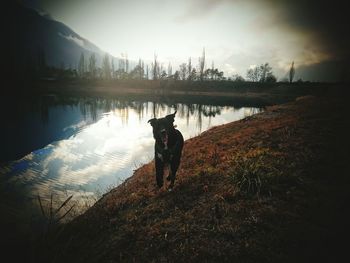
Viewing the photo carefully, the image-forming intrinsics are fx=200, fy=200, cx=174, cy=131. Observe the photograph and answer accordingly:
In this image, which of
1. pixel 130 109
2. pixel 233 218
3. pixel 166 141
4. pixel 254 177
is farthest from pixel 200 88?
pixel 233 218

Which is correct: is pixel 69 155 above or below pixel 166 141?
below

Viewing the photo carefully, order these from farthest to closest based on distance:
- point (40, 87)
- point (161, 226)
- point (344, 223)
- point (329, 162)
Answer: point (40, 87), point (329, 162), point (161, 226), point (344, 223)

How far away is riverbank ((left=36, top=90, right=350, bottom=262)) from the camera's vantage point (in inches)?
159

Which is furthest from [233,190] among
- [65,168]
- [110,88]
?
[110,88]

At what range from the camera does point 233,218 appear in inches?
199

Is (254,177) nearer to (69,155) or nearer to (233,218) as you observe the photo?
(233,218)

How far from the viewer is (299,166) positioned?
705 cm

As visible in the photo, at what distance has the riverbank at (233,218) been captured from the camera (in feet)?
13.2

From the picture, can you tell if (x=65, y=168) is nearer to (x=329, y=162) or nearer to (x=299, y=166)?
(x=299, y=166)

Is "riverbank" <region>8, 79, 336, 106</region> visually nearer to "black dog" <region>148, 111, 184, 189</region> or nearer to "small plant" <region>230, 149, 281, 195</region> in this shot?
"small plant" <region>230, 149, 281, 195</region>

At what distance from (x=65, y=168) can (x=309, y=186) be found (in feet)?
43.6

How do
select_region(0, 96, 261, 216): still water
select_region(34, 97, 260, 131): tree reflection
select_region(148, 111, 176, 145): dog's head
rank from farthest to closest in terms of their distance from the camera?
1. select_region(34, 97, 260, 131): tree reflection
2. select_region(0, 96, 261, 216): still water
3. select_region(148, 111, 176, 145): dog's head

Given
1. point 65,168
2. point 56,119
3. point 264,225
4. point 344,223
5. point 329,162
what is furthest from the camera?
point 56,119

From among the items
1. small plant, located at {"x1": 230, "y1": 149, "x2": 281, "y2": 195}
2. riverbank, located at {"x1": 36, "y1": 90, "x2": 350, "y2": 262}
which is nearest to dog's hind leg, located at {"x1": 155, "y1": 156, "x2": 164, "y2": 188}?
riverbank, located at {"x1": 36, "y1": 90, "x2": 350, "y2": 262}
